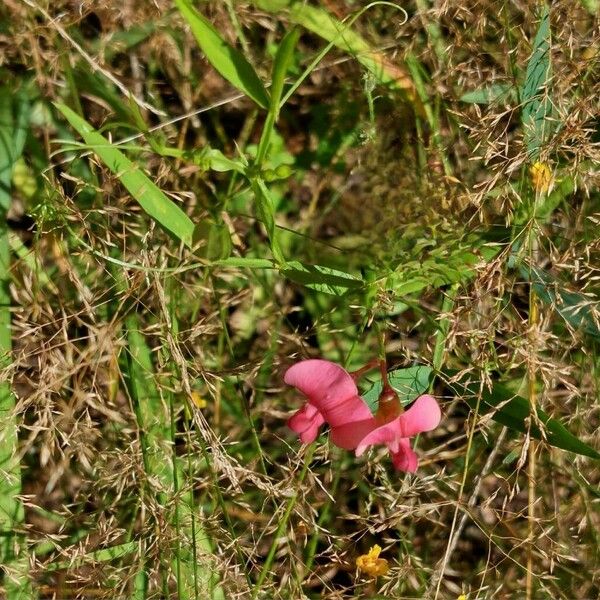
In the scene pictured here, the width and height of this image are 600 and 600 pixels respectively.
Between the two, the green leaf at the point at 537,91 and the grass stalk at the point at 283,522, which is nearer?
the grass stalk at the point at 283,522

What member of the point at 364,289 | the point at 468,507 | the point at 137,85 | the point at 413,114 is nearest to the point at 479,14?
the point at 413,114

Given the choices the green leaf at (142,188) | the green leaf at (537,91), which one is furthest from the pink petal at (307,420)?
the green leaf at (537,91)

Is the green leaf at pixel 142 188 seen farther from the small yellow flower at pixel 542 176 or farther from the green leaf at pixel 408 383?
the small yellow flower at pixel 542 176

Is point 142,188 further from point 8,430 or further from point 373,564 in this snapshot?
point 373,564

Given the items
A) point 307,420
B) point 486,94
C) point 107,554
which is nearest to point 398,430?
point 307,420

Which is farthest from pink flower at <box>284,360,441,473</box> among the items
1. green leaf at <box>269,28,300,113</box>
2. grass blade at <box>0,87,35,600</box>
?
grass blade at <box>0,87,35,600</box>

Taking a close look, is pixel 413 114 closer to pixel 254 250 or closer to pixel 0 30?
pixel 254 250

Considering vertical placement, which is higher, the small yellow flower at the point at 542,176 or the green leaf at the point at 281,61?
the green leaf at the point at 281,61
